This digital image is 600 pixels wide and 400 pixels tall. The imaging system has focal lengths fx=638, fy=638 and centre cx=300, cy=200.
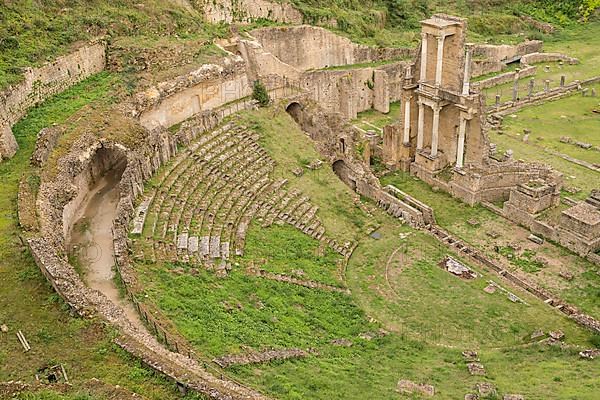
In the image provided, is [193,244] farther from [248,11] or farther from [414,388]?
[248,11]

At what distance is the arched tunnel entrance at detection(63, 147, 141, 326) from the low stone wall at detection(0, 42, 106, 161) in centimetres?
375

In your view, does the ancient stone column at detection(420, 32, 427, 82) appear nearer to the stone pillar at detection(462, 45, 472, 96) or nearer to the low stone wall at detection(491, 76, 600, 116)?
the stone pillar at detection(462, 45, 472, 96)

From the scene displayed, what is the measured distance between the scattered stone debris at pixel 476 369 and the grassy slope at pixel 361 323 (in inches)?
9.8

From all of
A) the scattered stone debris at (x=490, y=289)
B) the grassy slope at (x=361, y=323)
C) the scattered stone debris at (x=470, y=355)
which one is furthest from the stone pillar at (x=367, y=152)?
the scattered stone debris at (x=470, y=355)

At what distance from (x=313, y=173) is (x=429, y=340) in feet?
42.2

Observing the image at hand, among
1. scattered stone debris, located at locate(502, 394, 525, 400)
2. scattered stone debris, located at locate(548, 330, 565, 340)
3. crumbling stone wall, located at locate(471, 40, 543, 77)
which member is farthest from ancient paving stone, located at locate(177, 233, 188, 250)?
crumbling stone wall, located at locate(471, 40, 543, 77)

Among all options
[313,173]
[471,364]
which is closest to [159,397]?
[471,364]

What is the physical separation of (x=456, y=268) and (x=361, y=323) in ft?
22.3

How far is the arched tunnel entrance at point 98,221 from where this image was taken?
892 inches

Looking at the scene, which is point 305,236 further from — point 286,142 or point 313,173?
point 286,142

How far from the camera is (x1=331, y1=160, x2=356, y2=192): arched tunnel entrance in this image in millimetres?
36312

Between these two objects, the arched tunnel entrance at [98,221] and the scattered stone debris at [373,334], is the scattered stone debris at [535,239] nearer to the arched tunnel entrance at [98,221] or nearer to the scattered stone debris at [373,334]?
the scattered stone debris at [373,334]

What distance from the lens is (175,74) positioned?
3656 centimetres

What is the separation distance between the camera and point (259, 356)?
65.2ft
